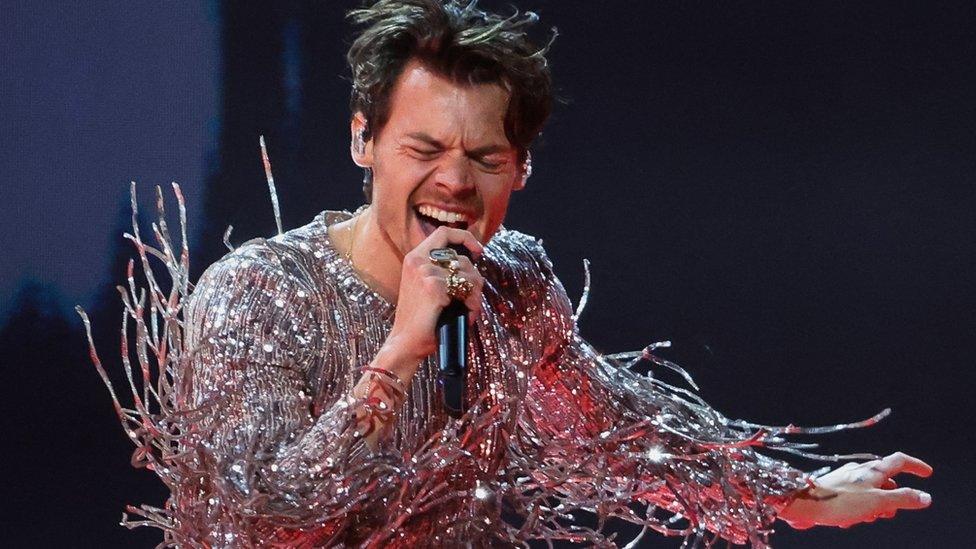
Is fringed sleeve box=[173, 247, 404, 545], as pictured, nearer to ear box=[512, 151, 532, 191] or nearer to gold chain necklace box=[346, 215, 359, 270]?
gold chain necklace box=[346, 215, 359, 270]

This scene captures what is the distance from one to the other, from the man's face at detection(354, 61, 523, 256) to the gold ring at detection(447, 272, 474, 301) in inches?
4.8

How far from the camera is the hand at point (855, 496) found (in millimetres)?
1615

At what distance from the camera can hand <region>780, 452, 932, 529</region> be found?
1.62 meters

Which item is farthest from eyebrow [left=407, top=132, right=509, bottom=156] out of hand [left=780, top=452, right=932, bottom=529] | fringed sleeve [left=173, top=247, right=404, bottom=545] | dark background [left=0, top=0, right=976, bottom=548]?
dark background [left=0, top=0, right=976, bottom=548]

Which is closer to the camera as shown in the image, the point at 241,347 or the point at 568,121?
the point at 241,347

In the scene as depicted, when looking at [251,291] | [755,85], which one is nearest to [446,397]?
[251,291]

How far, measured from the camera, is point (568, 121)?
2.39 metres

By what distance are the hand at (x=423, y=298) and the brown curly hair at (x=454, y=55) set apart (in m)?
0.19

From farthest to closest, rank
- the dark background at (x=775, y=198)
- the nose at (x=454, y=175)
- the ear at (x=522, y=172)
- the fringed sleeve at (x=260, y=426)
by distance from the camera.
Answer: the dark background at (x=775, y=198) → the ear at (x=522, y=172) → the nose at (x=454, y=175) → the fringed sleeve at (x=260, y=426)

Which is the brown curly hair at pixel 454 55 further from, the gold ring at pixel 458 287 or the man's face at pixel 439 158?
the gold ring at pixel 458 287

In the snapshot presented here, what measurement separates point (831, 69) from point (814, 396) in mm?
586

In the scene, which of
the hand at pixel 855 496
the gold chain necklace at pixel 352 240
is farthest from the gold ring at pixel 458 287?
the hand at pixel 855 496

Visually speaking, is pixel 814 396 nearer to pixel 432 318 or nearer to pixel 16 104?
pixel 432 318

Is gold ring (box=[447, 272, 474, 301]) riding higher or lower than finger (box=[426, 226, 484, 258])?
lower
